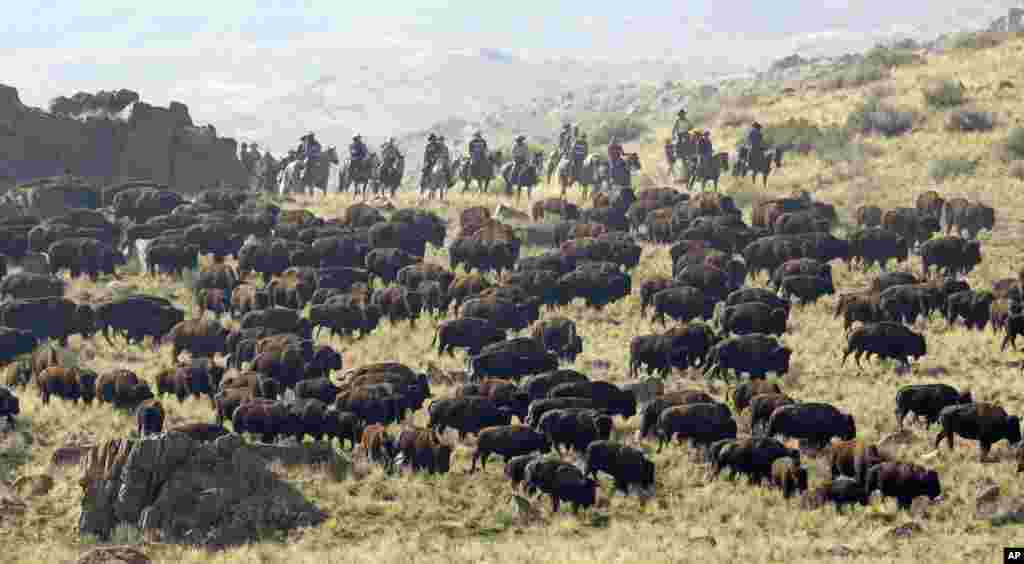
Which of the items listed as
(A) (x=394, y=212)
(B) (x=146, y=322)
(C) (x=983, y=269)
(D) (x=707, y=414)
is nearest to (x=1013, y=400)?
(D) (x=707, y=414)

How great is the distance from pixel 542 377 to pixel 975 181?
106 feet

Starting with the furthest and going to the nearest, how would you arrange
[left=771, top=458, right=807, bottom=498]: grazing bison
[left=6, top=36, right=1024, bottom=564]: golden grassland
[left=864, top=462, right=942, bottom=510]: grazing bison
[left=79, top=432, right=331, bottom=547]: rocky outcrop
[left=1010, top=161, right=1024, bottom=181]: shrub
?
1. [left=1010, top=161, right=1024, bottom=181]: shrub
2. [left=771, top=458, right=807, bottom=498]: grazing bison
3. [left=864, top=462, right=942, bottom=510]: grazing bison
4. [left=79, top=432, right=331, bottom=547]: rocky outcrop
5. [left=6, top=36, right=1024, bottom=564]: golden grassland

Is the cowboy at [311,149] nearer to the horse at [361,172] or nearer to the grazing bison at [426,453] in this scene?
the horse at [361,172]

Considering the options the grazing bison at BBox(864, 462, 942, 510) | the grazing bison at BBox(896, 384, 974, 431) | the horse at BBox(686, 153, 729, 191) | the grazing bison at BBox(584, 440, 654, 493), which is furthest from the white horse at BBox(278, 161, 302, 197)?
the grazing bison at BBox(864, 462, 942, 510)

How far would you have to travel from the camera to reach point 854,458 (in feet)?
107

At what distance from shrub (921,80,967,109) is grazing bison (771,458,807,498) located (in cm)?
4771

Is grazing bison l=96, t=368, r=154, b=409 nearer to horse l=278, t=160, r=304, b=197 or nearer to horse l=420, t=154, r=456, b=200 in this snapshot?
horse l=420, t=154, r=456, b=200

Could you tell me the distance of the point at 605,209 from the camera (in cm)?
6003

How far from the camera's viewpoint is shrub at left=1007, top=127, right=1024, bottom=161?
68500mm

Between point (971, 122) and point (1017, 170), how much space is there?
7.63 metres

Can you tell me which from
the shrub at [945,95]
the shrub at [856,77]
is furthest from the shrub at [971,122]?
the shrub at [856,77]

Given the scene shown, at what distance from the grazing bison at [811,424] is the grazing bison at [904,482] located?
297cm

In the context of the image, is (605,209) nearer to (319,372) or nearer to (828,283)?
(828,283)

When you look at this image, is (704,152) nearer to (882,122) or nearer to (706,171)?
(706,171)
